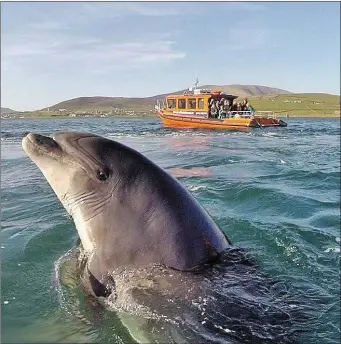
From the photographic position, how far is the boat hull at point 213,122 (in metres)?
38.0

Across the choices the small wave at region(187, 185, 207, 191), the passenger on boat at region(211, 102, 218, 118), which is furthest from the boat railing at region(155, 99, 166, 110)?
the small wave at region(187, 185, 207, 191)

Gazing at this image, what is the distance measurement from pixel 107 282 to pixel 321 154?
58.8ft

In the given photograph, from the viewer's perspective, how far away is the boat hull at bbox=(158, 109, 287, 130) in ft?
125

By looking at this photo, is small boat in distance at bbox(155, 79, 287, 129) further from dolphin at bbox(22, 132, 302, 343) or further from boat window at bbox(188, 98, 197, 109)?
dolphin at bbox(22, 132, 302, 343)

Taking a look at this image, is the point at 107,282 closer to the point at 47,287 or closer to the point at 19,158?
the point at 47,287

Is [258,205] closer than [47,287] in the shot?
No

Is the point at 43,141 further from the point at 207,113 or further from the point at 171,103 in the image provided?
the point at 171,103

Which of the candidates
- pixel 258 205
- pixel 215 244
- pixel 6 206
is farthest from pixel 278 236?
pixel 6 206

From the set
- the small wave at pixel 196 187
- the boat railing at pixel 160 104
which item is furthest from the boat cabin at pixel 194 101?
the small wave at pixel 196 187

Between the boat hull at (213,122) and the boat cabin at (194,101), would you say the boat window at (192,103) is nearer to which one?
the boat cabin at (194,101)

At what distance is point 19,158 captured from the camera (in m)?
18.1

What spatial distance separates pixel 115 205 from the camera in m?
4.42

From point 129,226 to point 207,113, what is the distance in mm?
37143

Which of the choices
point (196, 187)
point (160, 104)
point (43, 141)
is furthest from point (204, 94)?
point (43, 141)
